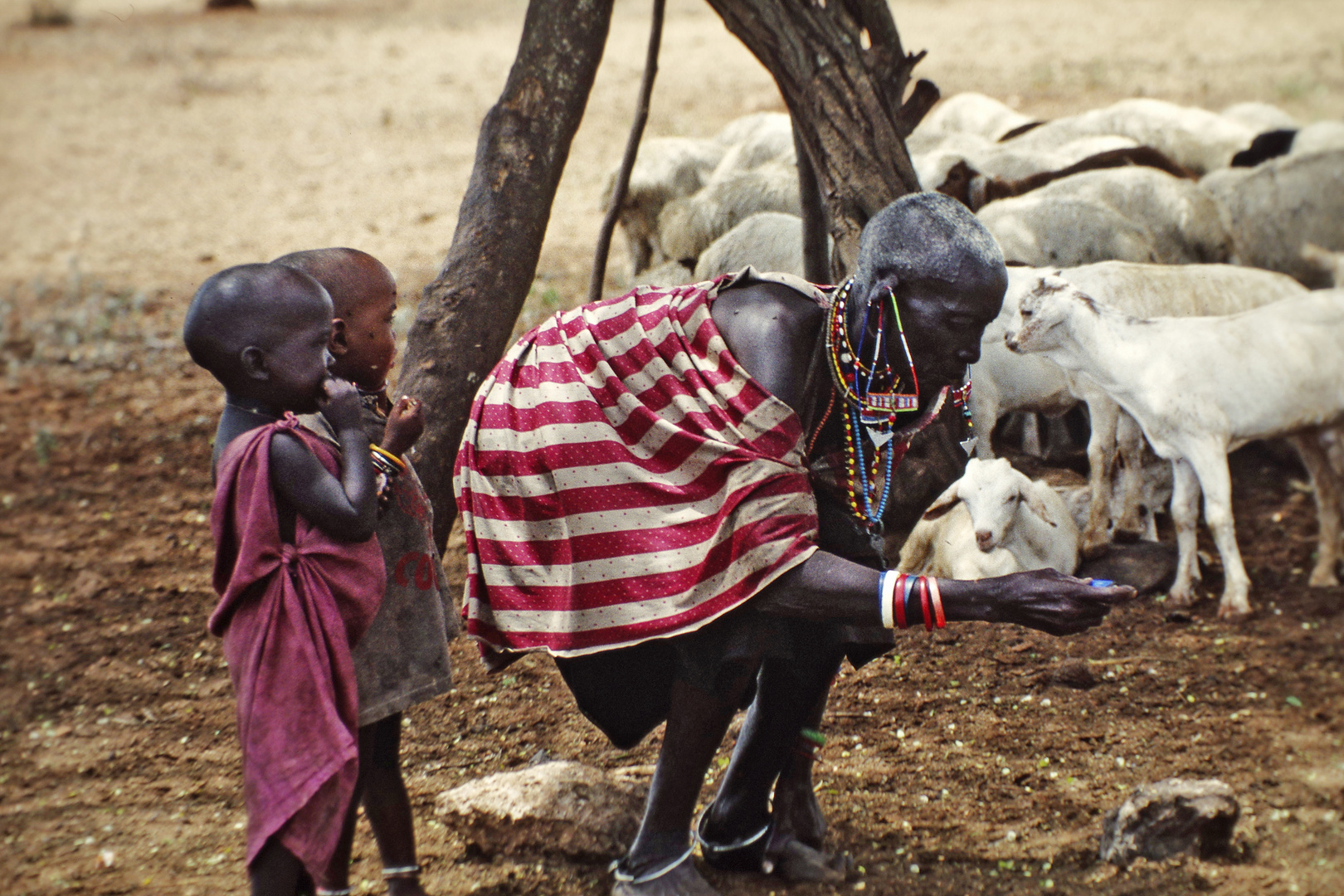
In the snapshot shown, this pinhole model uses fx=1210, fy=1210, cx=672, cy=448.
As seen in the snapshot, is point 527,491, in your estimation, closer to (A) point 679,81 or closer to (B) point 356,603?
(B) point 356,603

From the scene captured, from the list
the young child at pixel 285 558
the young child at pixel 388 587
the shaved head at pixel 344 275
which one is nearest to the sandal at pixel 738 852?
the young child at pixel 388 587

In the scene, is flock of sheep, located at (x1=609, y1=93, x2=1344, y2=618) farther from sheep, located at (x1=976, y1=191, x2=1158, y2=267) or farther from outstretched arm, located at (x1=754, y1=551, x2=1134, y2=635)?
outstretched arm, located at (x1=754, y1=551, x2=1134, y2=635)

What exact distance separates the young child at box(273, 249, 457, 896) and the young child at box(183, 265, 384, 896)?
18 cm

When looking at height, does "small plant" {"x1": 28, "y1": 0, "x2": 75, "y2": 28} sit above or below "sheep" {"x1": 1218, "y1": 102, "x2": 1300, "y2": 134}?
above

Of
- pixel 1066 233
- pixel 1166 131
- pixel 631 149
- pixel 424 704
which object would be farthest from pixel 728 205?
pixel 424 704

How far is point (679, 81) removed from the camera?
1522 cm

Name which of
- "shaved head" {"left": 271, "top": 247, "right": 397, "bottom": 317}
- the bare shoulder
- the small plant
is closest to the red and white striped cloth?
the bare shoulder

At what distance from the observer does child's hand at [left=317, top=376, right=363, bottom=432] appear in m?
2.30

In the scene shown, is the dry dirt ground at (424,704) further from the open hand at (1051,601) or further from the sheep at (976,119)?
the sheep at (976,119)

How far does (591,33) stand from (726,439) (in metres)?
2.33

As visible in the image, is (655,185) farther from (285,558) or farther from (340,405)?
(285,558)

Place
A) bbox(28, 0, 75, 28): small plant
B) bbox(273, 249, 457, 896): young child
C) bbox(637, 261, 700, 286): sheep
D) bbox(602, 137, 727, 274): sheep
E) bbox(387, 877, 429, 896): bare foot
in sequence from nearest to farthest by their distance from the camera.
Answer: bbox(273, 249, 457, 896): young child
bbox(387, 877, 429, 896): bare foot
bbox(637, 261, 700, 286): sheep
bbox(602, 137, 727, 274): sheep
bbox(28, 0, 75, 28): small plant

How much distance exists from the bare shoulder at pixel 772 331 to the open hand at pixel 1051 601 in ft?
1.89

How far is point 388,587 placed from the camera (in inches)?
99.6
